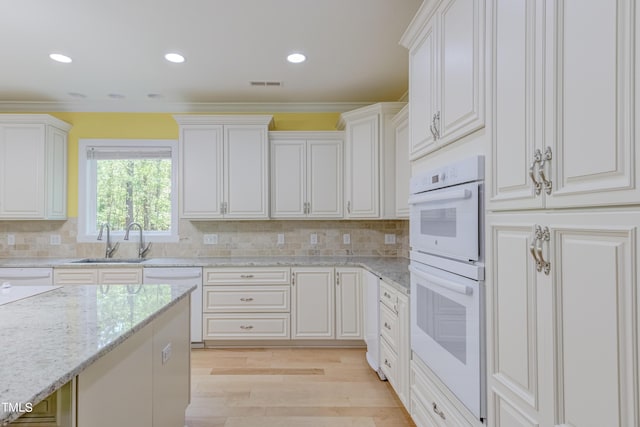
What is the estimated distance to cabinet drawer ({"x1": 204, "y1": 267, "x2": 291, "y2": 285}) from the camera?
352 cm

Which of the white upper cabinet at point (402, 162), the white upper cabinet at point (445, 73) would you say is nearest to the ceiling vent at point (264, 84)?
the white upper cabinet at point (402, 162)

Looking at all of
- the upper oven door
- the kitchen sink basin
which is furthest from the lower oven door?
the kitchen sink basin

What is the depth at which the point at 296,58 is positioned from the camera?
2914mm

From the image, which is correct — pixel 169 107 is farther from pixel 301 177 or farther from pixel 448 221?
pixel 448 221

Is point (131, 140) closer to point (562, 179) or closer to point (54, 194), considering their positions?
point (54, 194)

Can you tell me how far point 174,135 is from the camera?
4.09 m

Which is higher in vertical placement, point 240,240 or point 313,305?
point 240,240

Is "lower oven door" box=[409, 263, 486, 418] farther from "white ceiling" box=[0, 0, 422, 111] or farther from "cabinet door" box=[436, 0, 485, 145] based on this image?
"white ceiling" box=[0, 0, 422, 111]

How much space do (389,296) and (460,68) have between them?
63.1 inches

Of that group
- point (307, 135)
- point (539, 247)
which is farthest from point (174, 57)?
point (539, 247)

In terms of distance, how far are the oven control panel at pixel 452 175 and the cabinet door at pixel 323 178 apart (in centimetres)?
198

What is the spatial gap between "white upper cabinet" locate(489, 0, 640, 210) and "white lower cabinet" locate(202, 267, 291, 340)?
2.67 m

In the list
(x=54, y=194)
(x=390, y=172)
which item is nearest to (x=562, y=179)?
(x=390, y=172)

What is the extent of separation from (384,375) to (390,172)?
1.80 metres
